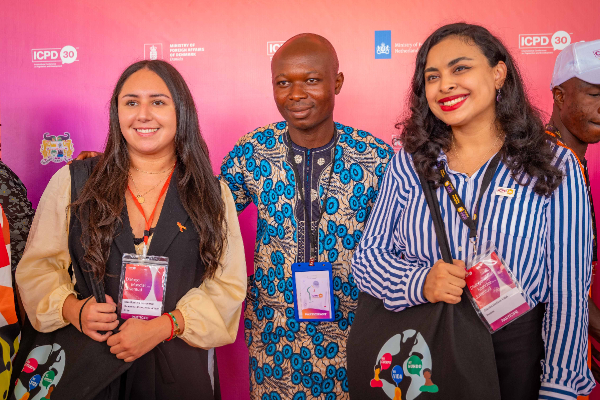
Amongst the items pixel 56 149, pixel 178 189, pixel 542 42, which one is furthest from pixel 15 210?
pixel 542 42

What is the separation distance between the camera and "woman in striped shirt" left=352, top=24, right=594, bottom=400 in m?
1.45

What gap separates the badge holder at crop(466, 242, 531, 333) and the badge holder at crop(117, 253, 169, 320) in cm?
102

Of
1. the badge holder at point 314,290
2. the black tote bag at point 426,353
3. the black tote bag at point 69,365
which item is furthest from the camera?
the badge holder at point 314,290

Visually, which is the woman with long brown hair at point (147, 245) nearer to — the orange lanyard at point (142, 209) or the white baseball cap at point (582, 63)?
the orange lanyard at point (142, 209)

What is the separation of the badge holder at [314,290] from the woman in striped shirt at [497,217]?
363mm

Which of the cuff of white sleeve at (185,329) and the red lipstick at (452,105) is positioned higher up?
the red lipstick at (452,105)

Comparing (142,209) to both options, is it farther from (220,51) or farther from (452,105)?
(220,51)

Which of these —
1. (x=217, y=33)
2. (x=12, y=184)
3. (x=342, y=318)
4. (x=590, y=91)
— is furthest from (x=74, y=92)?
(x=590, y=91)

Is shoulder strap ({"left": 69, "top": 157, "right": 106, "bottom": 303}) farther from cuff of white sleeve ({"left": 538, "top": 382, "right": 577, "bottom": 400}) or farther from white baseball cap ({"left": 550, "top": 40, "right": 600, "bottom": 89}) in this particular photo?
white baseball cap ({"left": 550, "top": 40, "right": 600, "bottom": 89})

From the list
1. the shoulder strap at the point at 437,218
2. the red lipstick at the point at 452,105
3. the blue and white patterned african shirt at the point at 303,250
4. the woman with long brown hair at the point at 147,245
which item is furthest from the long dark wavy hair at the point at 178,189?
the red lipstick at the point at 452,105

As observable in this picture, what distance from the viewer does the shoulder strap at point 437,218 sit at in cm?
152

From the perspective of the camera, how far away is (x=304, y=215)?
82.8 inches

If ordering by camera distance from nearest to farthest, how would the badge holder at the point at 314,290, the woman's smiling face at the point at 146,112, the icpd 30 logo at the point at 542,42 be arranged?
the woman's smiling face at the point at 146,112 → the badge holder at the point at 314,290 → the icpd 30 logo at the point at 542,42

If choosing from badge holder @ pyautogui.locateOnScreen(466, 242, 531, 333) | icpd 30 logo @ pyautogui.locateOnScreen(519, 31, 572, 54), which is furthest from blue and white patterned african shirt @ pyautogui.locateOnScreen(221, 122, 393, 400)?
icpd 30 logo @ pyautogui.locateOnScreen(519, 31, 572, 54)
